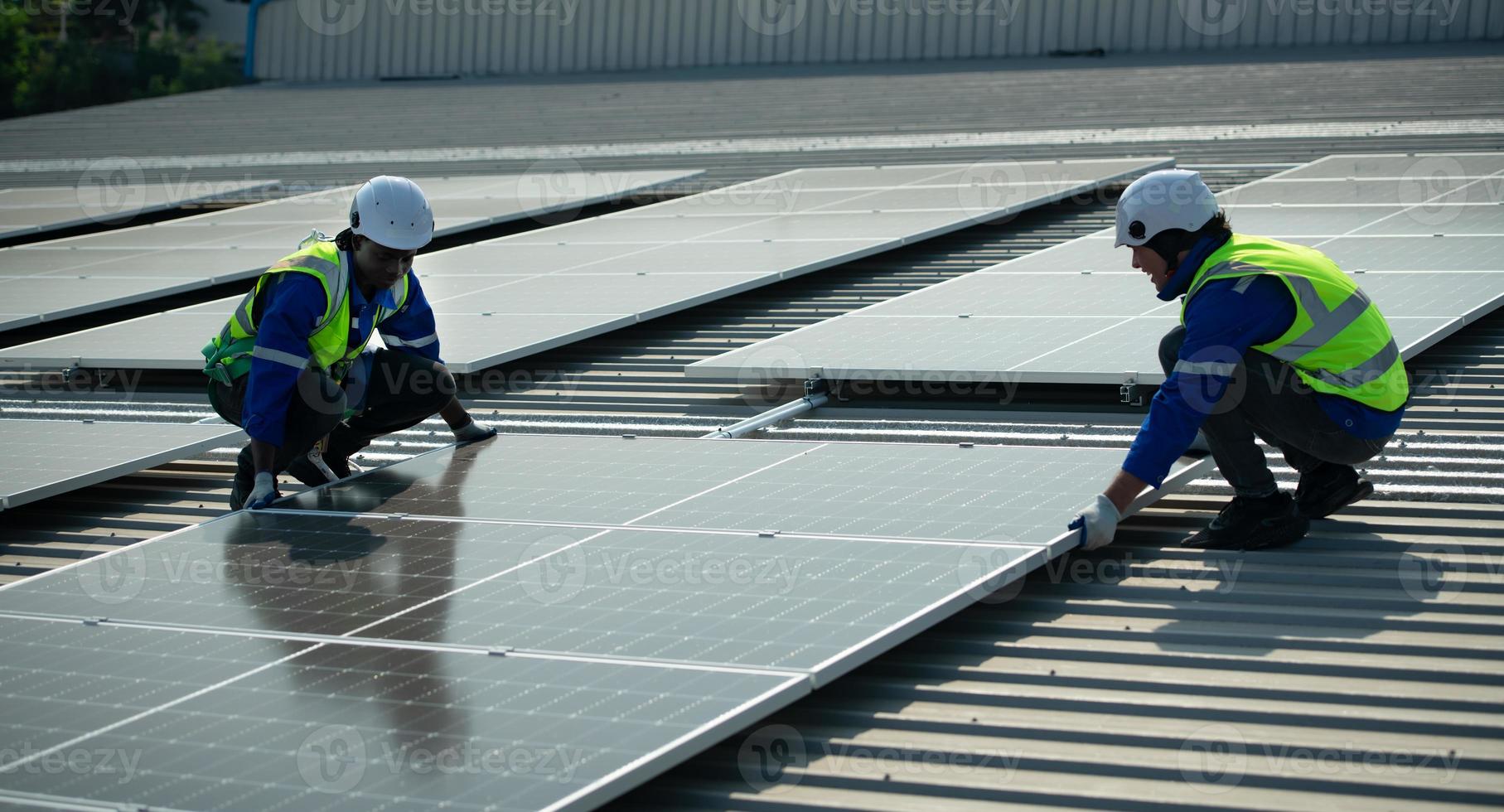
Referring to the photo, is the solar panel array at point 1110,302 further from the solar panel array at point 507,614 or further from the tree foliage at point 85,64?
the tree foliage at point 85,64

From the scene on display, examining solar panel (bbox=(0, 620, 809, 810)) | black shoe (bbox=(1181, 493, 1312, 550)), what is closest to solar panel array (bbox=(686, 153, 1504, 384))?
Answer: black shoe (bbox=(1181, 493, 1312, 550))

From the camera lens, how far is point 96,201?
64.2 ft

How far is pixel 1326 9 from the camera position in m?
22.3

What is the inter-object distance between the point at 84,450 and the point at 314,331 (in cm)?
174

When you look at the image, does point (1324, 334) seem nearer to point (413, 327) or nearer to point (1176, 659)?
point (1176, 659)

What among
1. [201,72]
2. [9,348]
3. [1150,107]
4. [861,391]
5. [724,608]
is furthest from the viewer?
[201,72]

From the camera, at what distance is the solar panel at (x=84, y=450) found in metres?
8.09

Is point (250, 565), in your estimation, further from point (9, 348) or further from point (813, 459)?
point (9, 348)

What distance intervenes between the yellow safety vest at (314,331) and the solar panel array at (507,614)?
68cm

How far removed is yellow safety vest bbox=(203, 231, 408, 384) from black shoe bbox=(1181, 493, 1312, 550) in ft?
13.8

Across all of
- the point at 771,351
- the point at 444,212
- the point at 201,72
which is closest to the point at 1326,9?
the point at 444,212

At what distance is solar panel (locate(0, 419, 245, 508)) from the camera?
8.09 metres

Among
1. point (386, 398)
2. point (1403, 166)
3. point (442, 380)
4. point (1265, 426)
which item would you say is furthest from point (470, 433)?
point (1403, 166)

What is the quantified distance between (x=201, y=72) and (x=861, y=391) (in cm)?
7478
